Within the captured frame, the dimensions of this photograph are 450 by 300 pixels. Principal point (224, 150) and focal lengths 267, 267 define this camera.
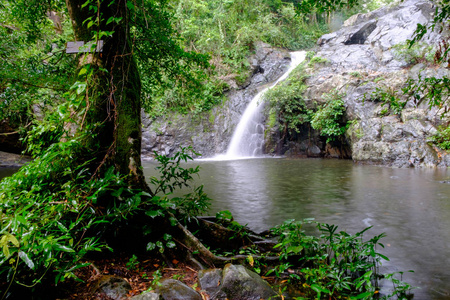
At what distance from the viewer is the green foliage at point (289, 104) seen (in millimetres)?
16062

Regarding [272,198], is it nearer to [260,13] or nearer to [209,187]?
[209,187]

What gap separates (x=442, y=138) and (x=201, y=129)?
12648mm

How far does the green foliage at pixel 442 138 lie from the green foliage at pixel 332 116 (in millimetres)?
4106

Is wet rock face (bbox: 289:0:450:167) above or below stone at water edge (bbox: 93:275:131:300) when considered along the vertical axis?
above

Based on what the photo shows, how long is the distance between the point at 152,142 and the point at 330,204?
46.0 ft

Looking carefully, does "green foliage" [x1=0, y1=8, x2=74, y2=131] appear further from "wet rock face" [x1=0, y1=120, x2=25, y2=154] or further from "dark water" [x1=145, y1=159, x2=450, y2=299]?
"wet rock face" [x1=0, y1=120, x2=25, y2=154]

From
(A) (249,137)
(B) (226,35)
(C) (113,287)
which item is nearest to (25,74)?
(C) (113,287)

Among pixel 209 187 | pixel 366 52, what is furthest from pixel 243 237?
pixel 366 52

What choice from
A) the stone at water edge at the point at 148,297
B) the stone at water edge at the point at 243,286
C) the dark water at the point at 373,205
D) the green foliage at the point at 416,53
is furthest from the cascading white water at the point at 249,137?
the stone at water edge at the point at 148,297

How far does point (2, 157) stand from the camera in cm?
1193

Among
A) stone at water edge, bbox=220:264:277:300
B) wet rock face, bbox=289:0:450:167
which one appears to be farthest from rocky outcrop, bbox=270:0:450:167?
stone at water edge, bbox=220:264:277:300

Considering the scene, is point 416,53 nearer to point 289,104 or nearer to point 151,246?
point 289,104

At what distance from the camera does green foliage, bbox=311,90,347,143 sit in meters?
14.4

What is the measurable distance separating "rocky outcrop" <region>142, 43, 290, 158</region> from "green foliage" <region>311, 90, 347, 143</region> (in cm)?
534
